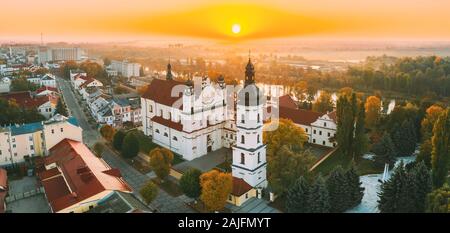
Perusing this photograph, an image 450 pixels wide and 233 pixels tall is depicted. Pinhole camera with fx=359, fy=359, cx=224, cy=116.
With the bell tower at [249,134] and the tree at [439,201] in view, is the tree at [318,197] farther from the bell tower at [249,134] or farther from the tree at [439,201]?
the tree at [439,201]

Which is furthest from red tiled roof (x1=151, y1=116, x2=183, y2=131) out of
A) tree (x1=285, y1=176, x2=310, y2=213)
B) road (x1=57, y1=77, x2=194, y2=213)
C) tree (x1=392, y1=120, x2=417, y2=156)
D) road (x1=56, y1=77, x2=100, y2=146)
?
tree (x1=392, y1=120, x2=417, y2=156)

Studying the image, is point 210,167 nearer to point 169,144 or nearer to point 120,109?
point 169,144

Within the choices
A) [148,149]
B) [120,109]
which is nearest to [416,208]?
[148,149]

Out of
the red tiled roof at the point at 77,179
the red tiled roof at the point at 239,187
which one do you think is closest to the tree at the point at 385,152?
the red tiled roof at the point at 239,187

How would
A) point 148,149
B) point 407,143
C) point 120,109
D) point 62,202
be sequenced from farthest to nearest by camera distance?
point 120,109 → point 148,149 → point 407,143 → point 62,202

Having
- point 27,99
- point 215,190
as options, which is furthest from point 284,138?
point 27,99

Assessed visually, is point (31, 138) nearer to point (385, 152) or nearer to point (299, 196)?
point (299, 196)
